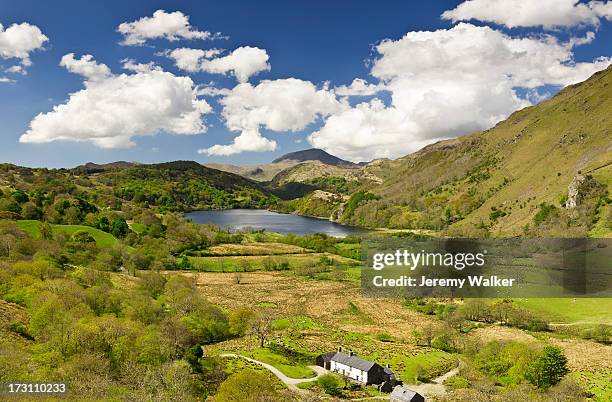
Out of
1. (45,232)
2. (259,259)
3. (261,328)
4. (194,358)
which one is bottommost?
(261,328)

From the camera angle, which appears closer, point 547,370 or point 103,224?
point 547,370

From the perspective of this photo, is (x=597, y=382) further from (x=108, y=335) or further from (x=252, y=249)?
(x=252, y=249)

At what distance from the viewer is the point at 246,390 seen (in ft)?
96.9

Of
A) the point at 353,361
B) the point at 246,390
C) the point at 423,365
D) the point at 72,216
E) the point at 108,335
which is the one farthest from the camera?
the point at 72,216

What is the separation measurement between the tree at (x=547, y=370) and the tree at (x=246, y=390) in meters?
30.9

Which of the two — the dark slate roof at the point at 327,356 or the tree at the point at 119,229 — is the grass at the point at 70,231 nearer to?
the tree at the point at 119,229

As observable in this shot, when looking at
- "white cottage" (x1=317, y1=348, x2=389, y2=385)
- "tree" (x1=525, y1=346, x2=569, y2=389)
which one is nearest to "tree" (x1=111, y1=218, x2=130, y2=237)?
"white cottage" (x1=317, y1=348, x2=389, y2=385)

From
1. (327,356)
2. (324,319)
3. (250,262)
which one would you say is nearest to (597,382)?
(327,356)

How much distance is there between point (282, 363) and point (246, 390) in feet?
64.9

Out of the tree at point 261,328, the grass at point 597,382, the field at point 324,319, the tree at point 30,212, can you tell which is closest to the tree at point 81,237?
the tree at point 30,212

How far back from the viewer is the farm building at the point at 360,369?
45969mm

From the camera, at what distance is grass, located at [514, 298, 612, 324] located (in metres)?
73.5

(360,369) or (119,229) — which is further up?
(119,229)

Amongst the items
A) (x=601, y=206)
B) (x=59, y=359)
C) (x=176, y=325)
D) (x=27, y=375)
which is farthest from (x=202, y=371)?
(x=601, y=206)
